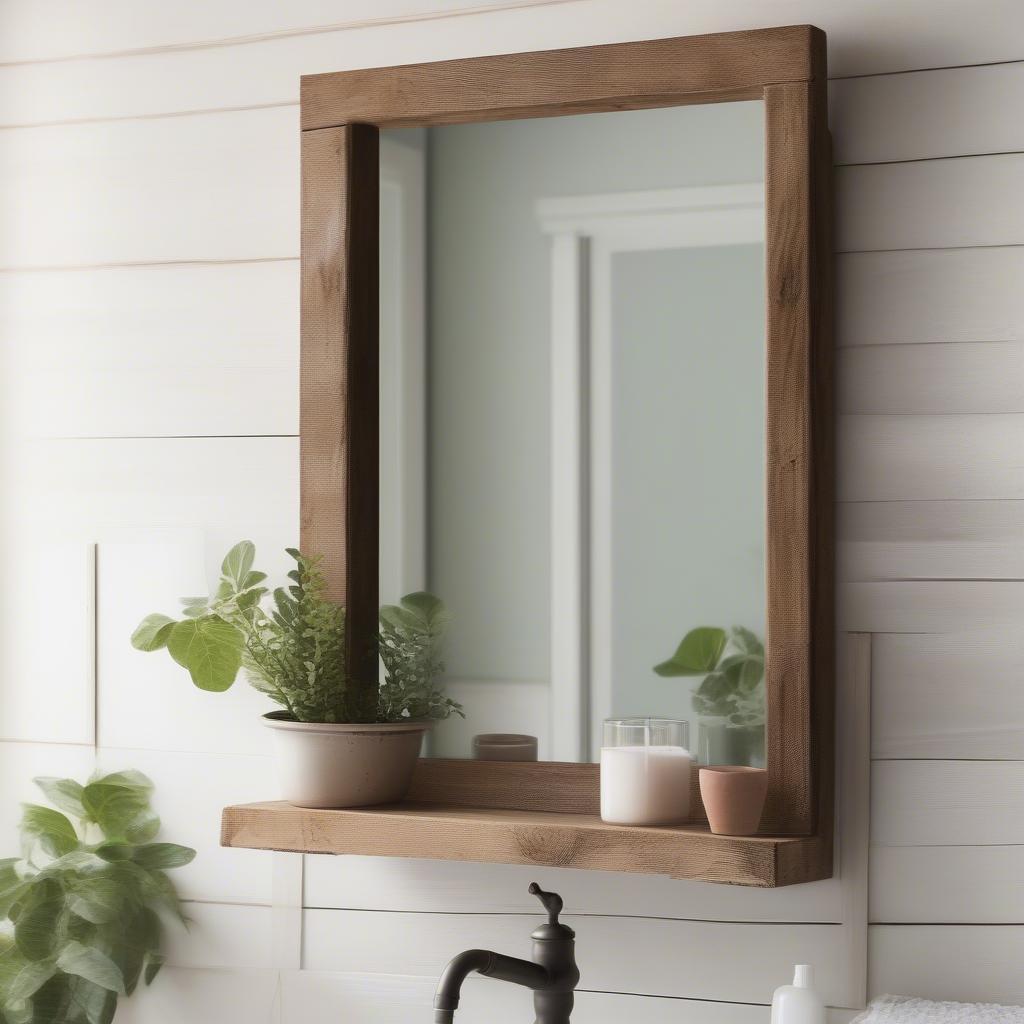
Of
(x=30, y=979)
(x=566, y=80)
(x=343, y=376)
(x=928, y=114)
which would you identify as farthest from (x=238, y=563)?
(x=928, y=114)

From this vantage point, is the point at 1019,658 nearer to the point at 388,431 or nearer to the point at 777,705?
the point at 777,705

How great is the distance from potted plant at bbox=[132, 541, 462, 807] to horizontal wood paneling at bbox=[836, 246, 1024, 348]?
475 millimetres

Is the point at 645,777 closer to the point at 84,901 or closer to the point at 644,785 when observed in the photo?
the point at 644,785

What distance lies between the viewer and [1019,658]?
1.15 metres

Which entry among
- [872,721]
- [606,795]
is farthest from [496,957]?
[872,721]

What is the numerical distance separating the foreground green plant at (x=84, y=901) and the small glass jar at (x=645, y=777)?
1.59 ft

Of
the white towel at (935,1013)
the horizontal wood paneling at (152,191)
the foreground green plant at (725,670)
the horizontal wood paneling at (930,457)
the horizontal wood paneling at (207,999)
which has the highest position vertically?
the horizontal wood paneling at (152,191)

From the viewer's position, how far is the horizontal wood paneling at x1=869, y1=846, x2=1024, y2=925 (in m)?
1.15

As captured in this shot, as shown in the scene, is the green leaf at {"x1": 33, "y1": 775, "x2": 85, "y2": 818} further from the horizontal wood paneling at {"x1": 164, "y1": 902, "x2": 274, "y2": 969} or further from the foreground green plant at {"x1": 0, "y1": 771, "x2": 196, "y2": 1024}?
the horizontal wood paneling at {"x1": 164, "y1": 902, "x2": 274, "y2": 969}

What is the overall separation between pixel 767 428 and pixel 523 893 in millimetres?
493

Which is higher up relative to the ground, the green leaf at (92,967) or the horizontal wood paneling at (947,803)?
the horizontal wood paneling at (947,803)

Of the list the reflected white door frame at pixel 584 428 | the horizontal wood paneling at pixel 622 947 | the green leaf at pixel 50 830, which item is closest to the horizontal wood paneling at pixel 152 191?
the reflected white door frame at pixel 584 428

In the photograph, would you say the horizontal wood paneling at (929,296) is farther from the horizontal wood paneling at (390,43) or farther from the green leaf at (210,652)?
the green leaf at (210,652)

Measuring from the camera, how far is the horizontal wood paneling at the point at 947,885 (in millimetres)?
1146
